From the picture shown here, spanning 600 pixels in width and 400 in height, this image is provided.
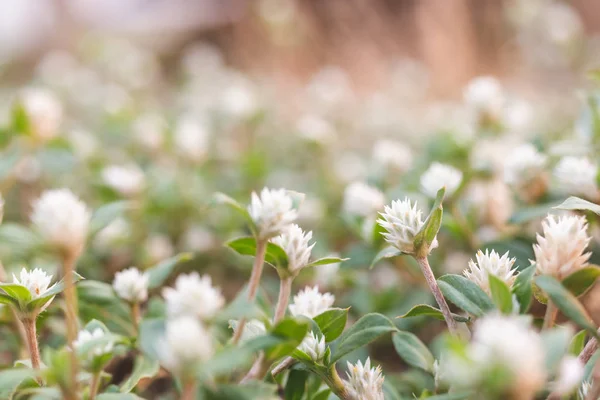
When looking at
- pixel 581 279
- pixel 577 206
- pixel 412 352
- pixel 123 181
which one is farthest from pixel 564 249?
pixel 123 181

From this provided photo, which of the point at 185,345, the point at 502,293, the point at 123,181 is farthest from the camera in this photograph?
the point at 123,181

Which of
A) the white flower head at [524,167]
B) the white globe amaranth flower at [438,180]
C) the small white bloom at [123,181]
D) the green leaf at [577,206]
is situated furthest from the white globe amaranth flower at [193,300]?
the small white bloom at [123,181]

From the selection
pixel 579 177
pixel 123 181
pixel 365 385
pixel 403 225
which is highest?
pixel 123 181

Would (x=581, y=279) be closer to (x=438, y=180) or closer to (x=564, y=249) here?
(x=564, y=249)

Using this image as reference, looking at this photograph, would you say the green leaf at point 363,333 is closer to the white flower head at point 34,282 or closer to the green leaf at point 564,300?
the green leaf at point 564,300

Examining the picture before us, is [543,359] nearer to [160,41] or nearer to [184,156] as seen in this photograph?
[184,156]
